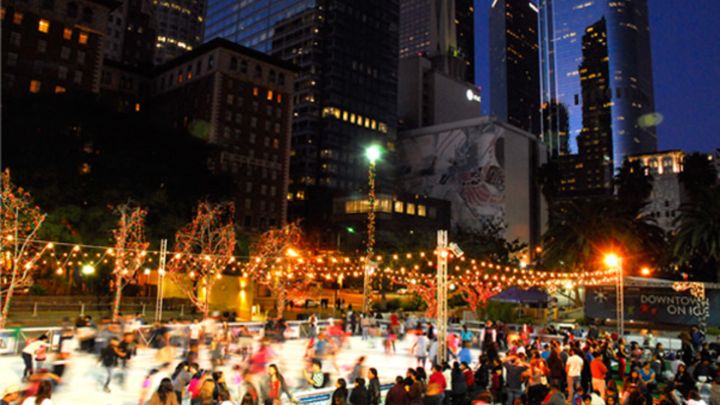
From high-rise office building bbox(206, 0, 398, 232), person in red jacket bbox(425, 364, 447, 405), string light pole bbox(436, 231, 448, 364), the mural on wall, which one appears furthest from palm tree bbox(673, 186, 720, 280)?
the mural on wall

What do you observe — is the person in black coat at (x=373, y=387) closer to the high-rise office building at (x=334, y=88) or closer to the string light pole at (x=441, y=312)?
the string light pole at (x=441, y=312)

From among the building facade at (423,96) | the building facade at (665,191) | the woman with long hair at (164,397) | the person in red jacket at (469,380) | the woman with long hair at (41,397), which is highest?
the building facade at (423,96)

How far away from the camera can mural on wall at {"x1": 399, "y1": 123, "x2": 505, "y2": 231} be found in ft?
379

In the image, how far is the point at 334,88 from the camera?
111 meters

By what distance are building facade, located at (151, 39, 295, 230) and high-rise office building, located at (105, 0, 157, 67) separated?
130ft

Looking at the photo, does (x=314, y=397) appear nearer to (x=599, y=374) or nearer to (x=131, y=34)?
(x=599, y=374)

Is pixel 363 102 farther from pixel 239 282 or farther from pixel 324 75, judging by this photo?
pixel 239 282

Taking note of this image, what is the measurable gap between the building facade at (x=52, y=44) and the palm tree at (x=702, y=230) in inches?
2423

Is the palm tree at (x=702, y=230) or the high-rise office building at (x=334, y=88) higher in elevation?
the high-rise office building at (x=334, y=88)

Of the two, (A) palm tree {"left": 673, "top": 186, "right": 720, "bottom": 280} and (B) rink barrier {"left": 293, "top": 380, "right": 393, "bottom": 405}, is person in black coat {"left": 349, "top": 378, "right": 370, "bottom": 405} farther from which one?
(A) palm tree {"left": 673, "top": 186, "right": 720, "bottom": 280}

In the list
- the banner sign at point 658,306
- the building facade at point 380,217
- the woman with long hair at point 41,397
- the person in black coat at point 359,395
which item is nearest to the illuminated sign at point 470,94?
the building facade at point 380,217

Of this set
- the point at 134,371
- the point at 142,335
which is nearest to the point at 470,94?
the point at 142,335

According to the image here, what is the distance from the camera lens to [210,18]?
144625 mm

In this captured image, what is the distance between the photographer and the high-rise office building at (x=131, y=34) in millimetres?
123812
